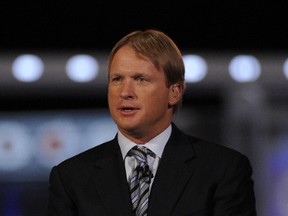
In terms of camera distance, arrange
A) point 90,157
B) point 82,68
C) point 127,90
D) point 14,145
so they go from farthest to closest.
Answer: point 82,68 < point 14,145 < point 90,157 < point 127,90

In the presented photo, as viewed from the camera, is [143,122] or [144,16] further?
[144,16]

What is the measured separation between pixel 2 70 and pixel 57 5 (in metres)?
0.43

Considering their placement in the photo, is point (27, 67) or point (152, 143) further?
point (27, 67)

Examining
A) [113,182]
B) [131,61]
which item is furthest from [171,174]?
[131,61]

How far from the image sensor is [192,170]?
1.79 m

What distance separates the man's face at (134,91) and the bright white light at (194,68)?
7.33ft

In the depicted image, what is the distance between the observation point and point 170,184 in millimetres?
1766

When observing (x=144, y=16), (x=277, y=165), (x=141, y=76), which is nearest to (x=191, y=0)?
(x=144, y=16)

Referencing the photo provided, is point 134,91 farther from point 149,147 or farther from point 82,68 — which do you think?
point 82,68

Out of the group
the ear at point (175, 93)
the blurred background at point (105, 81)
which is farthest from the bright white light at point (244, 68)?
the ear at point (175, 93)

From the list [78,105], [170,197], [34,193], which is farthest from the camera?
[78,105]

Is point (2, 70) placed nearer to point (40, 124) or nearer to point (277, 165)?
point (40, 124)

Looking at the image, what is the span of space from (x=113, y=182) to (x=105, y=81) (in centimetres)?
244

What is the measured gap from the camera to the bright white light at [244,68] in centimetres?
412
